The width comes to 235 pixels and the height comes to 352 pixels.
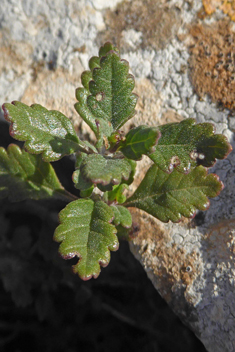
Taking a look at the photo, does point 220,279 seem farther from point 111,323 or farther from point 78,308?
point 78,308

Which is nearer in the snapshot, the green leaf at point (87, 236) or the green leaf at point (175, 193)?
the green leaf at point (87, 236)

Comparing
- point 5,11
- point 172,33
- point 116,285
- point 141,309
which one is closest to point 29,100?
point 5,11

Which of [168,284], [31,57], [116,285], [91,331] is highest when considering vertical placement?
[31,57]

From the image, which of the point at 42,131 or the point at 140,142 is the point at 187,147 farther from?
the point at 42,131

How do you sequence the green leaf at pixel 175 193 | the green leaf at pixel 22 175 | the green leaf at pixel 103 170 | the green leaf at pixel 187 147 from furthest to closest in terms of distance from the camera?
the green leaf at pixel 22 175 → the green leaf at pixel 175 193 → the green leaf at pixel 187 147 → the green leaf at pixel 103 170

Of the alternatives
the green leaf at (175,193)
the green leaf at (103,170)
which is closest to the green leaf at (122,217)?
the green leaf at (175,193)

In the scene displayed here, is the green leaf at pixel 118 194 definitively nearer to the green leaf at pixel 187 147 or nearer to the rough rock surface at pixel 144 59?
the rough rock surface at pixel 144 59

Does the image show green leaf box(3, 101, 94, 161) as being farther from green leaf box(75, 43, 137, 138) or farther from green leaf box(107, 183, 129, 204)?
green leaf box(107, 183, 129, 204)
